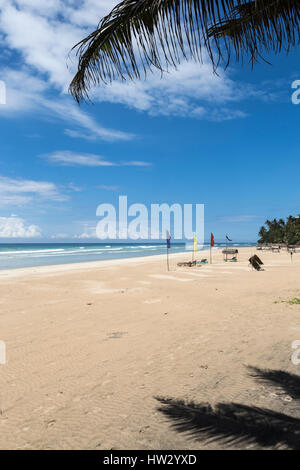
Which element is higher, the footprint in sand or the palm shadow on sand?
the palm shadow on sand

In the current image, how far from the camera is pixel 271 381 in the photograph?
429 cm

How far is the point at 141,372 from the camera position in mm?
4695

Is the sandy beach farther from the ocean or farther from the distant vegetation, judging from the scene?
the distant vegetation

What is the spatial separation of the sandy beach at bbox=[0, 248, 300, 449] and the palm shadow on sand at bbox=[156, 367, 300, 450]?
0.02 metres

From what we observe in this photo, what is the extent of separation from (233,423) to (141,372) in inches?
71.3

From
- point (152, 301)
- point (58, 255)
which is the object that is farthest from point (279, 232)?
point (152, 301)

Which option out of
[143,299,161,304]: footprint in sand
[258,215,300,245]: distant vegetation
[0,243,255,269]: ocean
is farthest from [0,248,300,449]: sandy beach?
[258,215,300,245]: distant vegetation

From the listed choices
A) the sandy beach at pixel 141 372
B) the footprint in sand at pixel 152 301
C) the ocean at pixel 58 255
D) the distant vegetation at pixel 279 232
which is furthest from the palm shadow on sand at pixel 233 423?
the distant vegetation at pixel 279 232

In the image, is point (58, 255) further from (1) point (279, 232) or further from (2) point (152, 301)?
(1) point (279, 232)

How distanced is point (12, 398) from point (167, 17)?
5.03 meters

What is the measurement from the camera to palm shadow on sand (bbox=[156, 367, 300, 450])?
296 centimetres

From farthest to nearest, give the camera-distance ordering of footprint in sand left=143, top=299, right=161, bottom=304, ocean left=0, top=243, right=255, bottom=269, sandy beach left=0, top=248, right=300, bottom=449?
ocean left=0, top=243, right=255, bottom=269, footprint in sand left=143, top=299, right=161, bottom=304, sandy beach left=0, top=248, right=300, bottom=449

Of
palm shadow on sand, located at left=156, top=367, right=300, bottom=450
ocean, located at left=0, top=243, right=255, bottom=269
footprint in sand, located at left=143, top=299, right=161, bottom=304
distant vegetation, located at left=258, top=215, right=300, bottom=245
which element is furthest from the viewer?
distant vegetation, located at left=258, top=215, right=300, bottom=245
